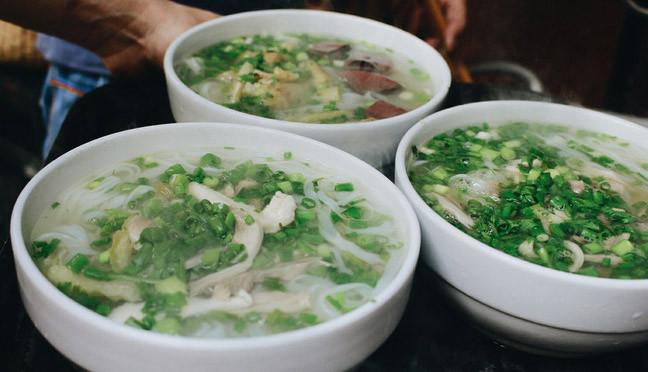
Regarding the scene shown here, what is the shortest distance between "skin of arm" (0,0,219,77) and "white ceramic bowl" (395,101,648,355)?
1.74 meters

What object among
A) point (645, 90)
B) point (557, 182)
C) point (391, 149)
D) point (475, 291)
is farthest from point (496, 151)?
point (645, 90)

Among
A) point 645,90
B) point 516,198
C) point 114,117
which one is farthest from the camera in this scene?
point 645,90

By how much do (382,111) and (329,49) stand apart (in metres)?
0.70

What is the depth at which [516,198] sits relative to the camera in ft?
5.95

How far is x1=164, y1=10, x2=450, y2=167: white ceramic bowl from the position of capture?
75.7 inches

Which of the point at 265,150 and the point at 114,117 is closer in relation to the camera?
the point at 265,150

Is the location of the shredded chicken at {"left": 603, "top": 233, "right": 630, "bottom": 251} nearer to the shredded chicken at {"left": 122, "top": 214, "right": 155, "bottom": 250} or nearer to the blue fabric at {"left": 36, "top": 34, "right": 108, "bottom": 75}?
the shredded chicken at {"left": 122, "top": 214, "right": 155, "bottom": 250}

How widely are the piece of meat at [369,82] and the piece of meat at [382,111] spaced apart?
273 millimetres

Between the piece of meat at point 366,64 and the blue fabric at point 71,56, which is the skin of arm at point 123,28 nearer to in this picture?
the blue fabric at point 71,56

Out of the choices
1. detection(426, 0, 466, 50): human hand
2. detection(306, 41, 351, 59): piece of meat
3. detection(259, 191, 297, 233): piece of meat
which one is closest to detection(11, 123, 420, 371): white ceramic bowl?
detection(259, 191, 297, 233): piece of meat

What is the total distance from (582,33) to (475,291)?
426cm

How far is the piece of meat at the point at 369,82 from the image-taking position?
→ 2.49 metres

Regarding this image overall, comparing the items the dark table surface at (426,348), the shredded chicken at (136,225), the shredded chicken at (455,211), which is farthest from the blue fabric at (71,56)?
the shredded chicken at (455,211)

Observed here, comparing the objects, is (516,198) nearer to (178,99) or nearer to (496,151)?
(496,151)
